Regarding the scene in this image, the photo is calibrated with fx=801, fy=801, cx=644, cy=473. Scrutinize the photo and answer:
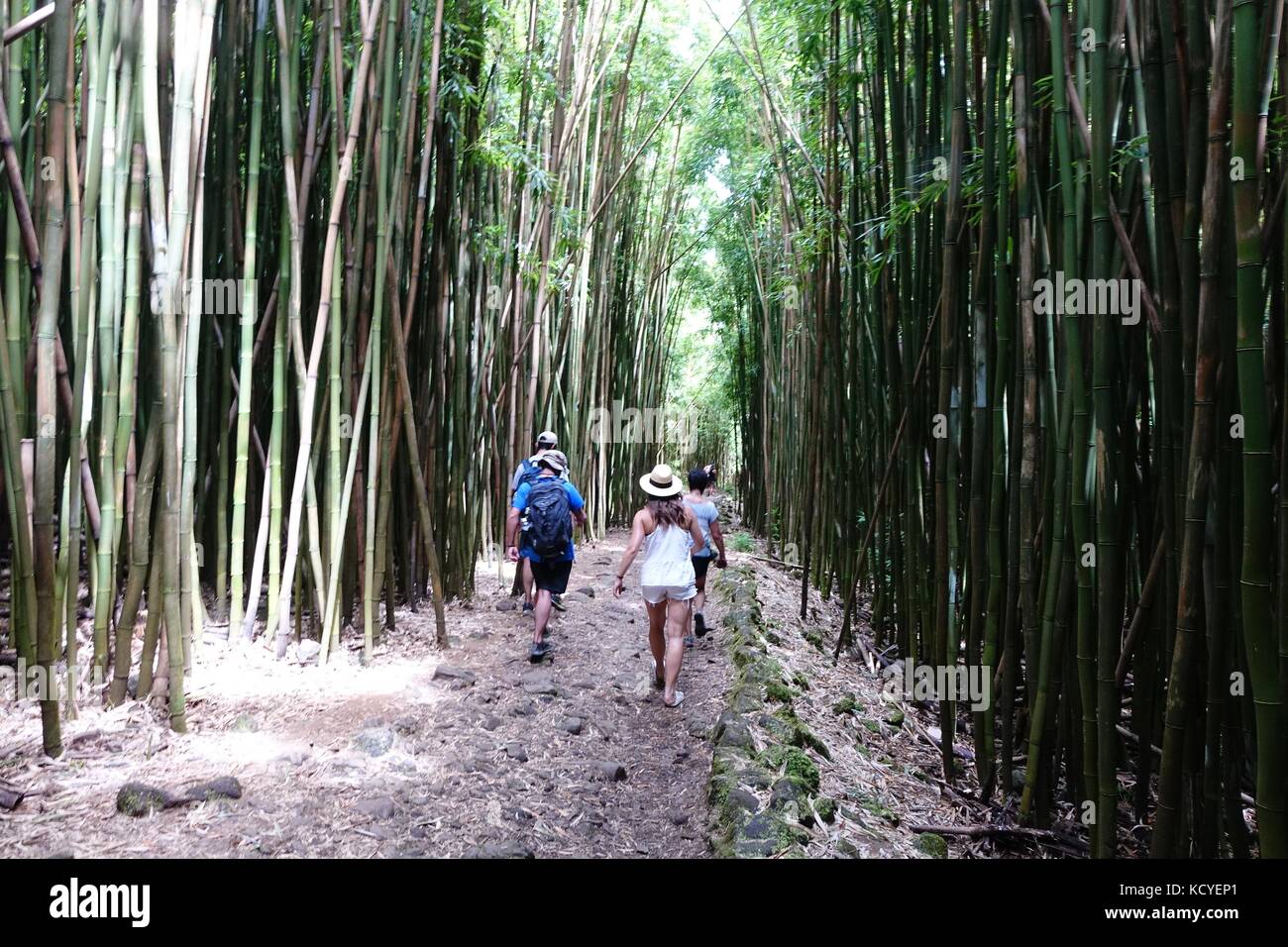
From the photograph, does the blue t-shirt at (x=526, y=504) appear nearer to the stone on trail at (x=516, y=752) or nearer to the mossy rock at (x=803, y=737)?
the stone on trail at (x=516, y=752)

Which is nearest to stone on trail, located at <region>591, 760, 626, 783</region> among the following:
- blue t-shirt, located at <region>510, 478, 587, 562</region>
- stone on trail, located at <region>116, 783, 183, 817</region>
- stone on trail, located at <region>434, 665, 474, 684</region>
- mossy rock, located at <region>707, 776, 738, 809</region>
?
mossy rock, located at <region>707, 776, 738, 809</region>

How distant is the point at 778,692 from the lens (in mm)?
3041

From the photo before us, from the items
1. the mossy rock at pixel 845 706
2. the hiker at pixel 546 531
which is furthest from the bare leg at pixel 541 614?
the mossy rock at pixel 845 706

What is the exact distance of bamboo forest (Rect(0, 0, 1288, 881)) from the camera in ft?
5.14

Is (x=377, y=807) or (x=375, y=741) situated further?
(x=375, y=741)

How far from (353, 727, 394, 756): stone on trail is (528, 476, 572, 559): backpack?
1.43 metres

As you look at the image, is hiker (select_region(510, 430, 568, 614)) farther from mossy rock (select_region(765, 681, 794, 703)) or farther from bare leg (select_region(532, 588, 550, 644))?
mossy rock (select_region(765, 681, 794, 703))

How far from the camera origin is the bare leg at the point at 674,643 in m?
3.36

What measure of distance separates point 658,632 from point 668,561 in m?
0.36

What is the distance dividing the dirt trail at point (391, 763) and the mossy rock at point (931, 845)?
56 centimetres

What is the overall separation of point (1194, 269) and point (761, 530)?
817 cm

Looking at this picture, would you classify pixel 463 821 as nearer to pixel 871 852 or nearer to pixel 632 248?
pixel 871 852

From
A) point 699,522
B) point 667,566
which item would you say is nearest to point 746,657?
point 667,566

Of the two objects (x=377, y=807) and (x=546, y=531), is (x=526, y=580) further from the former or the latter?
(x=377, y=807)
